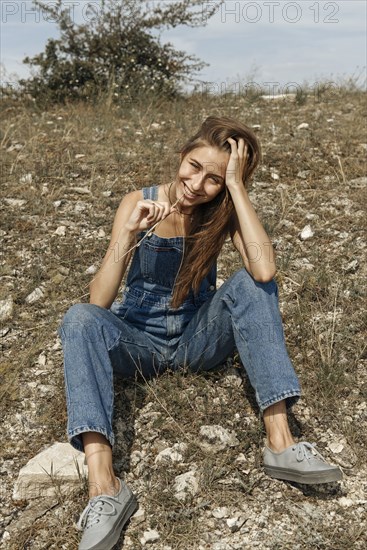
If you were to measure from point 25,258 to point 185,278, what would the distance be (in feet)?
5.61

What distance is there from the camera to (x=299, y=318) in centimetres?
384

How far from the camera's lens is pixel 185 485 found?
2.83 meters

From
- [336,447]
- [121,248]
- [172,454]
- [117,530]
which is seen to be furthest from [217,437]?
[121,248]

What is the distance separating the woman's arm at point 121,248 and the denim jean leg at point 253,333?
44 centimetres

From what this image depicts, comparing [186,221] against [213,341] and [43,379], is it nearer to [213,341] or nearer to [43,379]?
[213,341]

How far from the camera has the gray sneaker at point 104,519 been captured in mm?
2461

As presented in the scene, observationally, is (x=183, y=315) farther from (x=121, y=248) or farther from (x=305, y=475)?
(x=305, y=475)

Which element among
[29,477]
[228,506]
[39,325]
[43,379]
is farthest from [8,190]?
[228,506]

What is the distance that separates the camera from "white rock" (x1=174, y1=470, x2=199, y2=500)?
2807 millimetres

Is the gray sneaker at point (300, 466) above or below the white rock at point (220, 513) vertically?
above

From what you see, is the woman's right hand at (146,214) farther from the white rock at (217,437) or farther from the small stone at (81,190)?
the small stone at (81,190)

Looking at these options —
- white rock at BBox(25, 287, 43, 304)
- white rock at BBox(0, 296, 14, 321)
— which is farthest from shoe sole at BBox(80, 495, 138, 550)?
white rock at BBox(25, 287, 43, 304)

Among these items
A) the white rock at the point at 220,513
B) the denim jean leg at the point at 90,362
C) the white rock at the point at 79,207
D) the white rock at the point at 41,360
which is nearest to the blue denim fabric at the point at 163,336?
the denim jean leg at the point at 90,362

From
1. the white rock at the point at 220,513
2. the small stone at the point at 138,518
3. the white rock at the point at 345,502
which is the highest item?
the small stone at the point at 138,518
